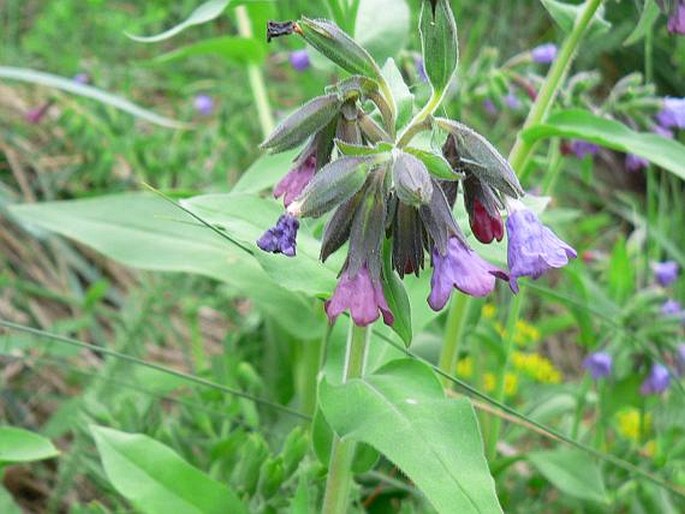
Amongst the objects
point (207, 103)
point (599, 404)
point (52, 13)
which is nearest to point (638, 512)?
point (599, 404)

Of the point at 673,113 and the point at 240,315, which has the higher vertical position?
the point at 673,113

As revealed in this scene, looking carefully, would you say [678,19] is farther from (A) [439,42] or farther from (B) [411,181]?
(B) [411,181]

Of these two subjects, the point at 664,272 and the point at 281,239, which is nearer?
the point at 281,239

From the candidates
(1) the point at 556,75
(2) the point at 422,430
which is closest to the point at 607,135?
(1) the point at 556,75

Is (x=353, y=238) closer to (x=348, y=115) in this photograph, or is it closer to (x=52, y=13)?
(x=348, y=115)

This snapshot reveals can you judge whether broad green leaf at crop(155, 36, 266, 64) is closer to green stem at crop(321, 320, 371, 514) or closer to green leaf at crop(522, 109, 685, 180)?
green leaf at crop(522, 109, 685, 180)

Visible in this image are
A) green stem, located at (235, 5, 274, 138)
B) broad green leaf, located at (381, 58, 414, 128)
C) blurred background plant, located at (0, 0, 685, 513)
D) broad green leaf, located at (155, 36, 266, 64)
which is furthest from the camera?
green stem, located at (235, 5, 274, 138)

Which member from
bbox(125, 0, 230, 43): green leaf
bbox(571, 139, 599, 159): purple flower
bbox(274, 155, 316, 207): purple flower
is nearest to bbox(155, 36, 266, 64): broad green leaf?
bbox(125, 0, 230, 43): green leaf
